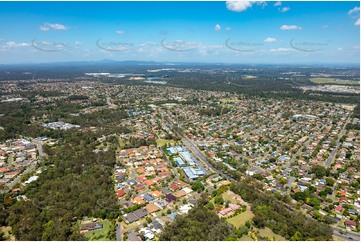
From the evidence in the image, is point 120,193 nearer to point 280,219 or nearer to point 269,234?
point 269,234

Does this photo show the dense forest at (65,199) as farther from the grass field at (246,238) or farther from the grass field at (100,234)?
the grass field at (246,238)

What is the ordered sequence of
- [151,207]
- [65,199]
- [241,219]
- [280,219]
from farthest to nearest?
[65,199] < [151,207] < [241,219] < [280,219]

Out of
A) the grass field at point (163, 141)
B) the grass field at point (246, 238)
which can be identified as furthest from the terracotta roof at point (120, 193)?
the grass field at point (163, 141)

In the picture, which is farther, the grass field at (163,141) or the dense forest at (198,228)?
the grass field at (163,141)

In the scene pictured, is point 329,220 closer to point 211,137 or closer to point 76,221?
point 76,221

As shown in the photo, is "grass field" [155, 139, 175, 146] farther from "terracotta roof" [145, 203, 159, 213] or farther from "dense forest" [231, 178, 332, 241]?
"dense forest" [231, 178, 332, 241]

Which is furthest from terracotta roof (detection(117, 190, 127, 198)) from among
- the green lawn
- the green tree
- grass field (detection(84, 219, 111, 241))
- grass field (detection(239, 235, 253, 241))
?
the green tree

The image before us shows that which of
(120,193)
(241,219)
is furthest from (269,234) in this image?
(120,193)

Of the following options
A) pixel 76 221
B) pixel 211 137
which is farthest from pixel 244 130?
pixel 76 221
